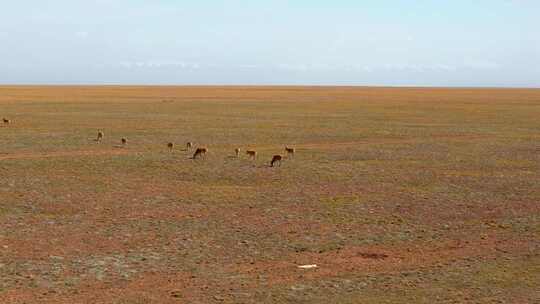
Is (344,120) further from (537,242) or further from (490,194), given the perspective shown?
(537,242)

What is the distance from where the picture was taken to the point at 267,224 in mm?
15570

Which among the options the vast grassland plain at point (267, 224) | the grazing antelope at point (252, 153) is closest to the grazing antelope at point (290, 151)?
the vast grassland plain at point (267, 224)

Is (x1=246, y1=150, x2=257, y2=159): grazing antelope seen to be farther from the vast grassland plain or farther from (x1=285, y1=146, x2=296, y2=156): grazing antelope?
(x1=285, y1=146, x2=296, y2=156): grazing antelope

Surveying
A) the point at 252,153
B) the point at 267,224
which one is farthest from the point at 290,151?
the point at 267,224

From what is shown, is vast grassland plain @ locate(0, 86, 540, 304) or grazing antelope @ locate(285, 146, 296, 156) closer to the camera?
vast grassland plain @ locate(0, 86, 540, 304)

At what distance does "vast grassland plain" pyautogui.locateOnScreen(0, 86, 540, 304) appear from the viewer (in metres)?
11.0

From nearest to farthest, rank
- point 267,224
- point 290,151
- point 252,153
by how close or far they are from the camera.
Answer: point 267,224 → point 252,153 → point 290,151

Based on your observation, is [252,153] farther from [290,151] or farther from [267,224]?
[267,224]

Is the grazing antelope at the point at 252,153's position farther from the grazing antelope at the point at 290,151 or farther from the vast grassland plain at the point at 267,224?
the grazing antelope at the point at 290,151

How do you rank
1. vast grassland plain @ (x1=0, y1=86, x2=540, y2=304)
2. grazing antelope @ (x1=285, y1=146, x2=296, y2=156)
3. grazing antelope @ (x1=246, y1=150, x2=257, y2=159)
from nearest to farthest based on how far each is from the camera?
vast grassland plain @ (x1=0, y1=86, x2=540, y2=304)
grazing antelope @ (x1=246, y1=150, x2=257, y2=159)
grazing antelope @ (x1=285, y1=146, x2=296, y2=156)

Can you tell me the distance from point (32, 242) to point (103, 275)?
2806 millimetres

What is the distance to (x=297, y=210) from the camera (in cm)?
1712

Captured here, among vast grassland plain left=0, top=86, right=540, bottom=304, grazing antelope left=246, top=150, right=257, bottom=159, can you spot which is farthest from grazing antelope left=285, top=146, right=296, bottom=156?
grazing antelope left=246, top=150, right=257, bottom=159

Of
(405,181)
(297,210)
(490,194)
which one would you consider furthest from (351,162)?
(297,210)
